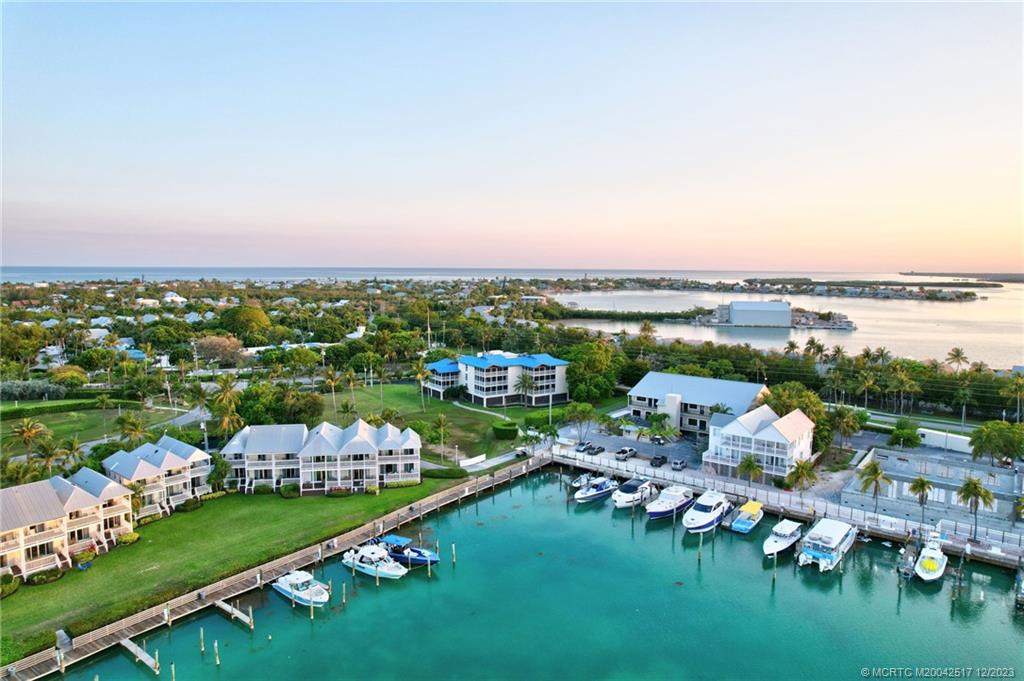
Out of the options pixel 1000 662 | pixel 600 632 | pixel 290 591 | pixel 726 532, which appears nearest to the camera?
pixel 1000 662

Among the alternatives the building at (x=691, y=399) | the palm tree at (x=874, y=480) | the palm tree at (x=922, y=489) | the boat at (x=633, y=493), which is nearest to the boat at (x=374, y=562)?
the boat at (x=633, y=493)

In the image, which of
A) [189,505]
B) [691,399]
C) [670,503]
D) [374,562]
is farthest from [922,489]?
[189,505]

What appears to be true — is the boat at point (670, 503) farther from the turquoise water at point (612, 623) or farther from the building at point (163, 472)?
the building at point (163, 472)

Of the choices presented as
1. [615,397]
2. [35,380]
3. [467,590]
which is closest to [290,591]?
[467,590]

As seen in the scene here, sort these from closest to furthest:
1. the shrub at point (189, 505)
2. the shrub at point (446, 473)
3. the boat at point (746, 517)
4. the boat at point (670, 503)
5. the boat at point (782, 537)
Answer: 1. the boat at point (782, 537)
2. the boat at point (746, 517)
3. the shrub at point (189, 505)
4. the boat at point (670, 503)
5. the shrub at point (446, 473)

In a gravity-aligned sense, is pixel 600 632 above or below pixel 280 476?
below

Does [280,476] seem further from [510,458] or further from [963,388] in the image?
[963,388]

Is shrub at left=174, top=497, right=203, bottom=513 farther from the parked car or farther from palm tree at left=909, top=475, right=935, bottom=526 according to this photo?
palm tree at left=909, top=475, right=935, bottom=526
